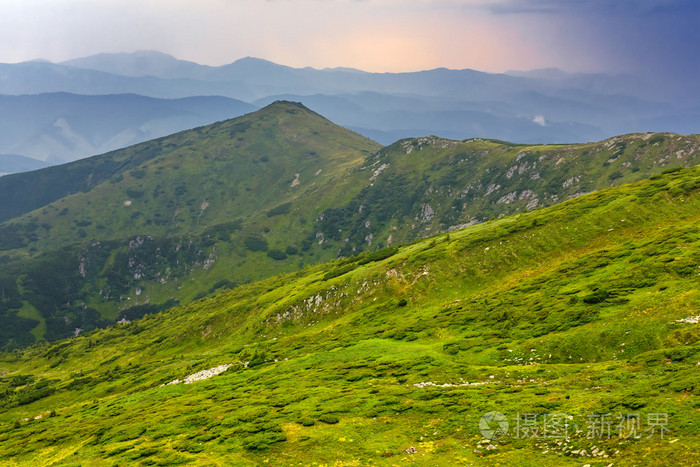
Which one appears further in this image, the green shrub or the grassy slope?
the green shrub

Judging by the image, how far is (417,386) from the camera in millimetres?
37188

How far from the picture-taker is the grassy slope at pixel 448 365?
2605 cm

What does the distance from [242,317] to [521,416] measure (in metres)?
92.6

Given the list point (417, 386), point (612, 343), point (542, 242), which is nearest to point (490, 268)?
point (542, 242)

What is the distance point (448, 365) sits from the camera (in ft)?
135

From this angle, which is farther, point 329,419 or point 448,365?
point 448,365

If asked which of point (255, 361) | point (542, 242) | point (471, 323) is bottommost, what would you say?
point (255, 361)

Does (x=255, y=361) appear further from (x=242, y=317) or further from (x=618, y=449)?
(x=618, y=449)

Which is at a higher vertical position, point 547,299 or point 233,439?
point 547,299

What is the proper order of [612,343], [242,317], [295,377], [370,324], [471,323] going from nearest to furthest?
[612,343] → [295,377] → [471,323] → [370,324] → [242,317]

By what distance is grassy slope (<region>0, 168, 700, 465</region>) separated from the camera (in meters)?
26.0

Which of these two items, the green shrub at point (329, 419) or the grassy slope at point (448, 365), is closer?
the grassy slope at point (448, 365)

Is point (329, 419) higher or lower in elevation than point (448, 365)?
higher

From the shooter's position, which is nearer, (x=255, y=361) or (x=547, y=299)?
(x=547, y=299)
